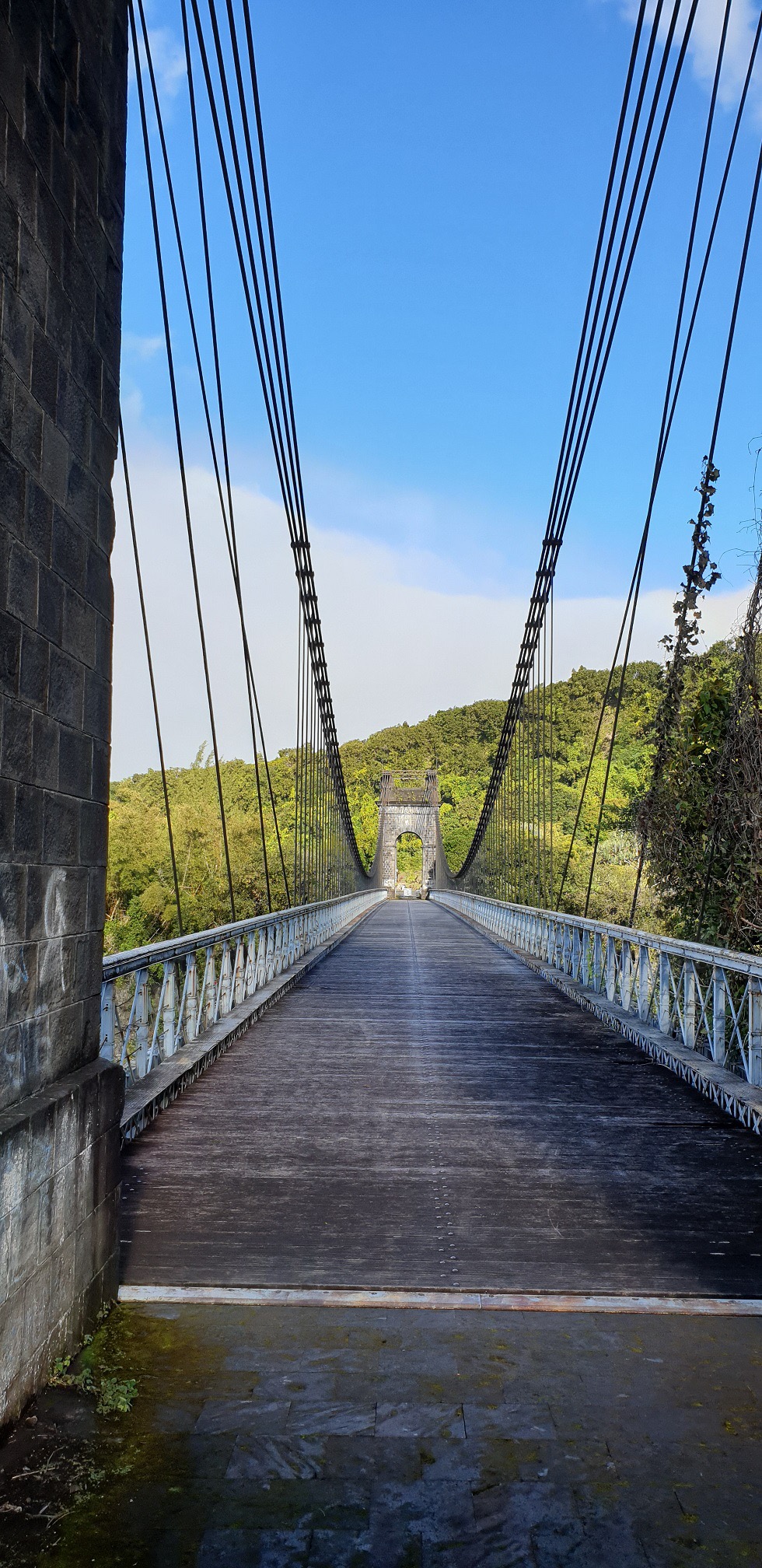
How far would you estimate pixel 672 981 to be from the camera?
715 cm

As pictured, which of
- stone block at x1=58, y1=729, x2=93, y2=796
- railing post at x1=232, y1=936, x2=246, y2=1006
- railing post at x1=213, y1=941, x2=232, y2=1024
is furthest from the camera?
railing post at x1=232, y1=936, x2=246, y2=1006

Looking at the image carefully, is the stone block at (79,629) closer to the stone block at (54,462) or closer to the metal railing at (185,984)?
the stone block at (54,462)

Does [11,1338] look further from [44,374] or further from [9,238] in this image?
[9,238]

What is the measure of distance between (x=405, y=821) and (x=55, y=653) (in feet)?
266

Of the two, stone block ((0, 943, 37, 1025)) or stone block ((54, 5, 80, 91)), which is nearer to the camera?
stone block ((0, 943, 37, 1025))

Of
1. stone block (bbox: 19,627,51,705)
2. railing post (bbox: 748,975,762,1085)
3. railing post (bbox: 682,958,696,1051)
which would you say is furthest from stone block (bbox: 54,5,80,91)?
railing post (bbox: 682,958,696,1051)

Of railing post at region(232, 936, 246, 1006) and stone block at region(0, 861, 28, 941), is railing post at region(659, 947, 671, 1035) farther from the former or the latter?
stone block at region(0, 861, 28, 941)

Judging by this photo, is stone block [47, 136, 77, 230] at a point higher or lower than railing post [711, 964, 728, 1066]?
higher

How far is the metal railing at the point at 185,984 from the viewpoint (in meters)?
4.96

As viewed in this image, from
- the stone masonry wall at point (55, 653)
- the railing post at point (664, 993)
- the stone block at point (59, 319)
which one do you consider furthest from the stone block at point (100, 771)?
the railing post at point (664, 993)

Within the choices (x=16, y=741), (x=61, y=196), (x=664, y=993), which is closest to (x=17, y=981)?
(x=16, y=741)

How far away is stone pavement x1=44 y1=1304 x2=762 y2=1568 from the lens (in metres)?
2.00

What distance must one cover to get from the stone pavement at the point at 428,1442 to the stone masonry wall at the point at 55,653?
363mm

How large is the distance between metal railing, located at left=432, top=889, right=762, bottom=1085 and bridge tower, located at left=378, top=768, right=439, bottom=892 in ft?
215
